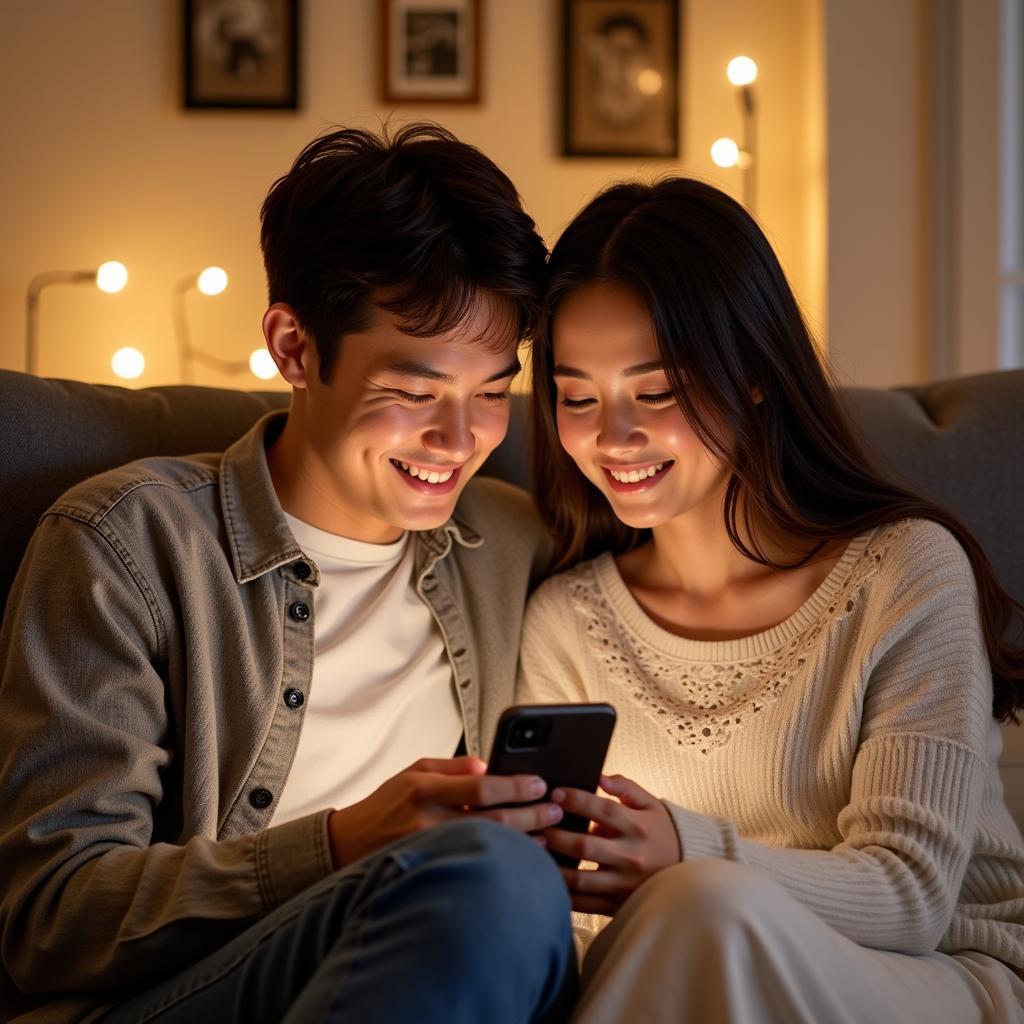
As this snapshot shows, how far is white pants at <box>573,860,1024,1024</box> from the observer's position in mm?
1019

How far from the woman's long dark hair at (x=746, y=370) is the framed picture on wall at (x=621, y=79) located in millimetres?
2122

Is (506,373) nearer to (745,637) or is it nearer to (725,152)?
(745,637)

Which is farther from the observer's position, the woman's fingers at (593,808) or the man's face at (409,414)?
the man's face at (409,414)

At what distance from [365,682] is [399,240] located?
52 cm

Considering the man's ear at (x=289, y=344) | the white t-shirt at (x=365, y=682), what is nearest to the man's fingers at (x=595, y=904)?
the white t-shirt at (x=365, y=682)

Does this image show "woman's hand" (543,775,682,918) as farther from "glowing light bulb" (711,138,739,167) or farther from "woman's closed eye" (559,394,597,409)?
"glowing light bulb" (711,138,739,167)

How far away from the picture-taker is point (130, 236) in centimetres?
361

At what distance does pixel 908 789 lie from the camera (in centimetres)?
129

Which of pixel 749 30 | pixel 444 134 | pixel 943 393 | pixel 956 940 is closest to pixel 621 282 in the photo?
pixel 444 134

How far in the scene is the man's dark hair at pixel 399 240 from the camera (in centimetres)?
148

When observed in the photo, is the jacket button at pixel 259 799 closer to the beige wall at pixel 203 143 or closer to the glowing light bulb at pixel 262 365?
the glowing light bulb at pixel 262 365

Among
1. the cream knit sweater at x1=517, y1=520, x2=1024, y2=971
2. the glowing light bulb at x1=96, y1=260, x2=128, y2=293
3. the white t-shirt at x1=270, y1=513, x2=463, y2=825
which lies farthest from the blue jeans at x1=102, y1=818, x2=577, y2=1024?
the glowing light bulb at x1=96, y1=260, x2=128, y2=293

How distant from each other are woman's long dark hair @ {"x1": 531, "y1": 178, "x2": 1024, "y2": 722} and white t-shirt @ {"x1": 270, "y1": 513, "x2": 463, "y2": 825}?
0.34 meters

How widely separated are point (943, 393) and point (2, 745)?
1360 mm
